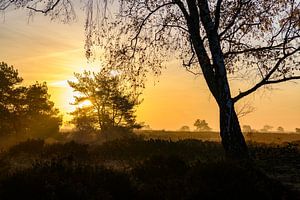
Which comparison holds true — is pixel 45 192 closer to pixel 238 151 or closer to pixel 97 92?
pixel 238 151

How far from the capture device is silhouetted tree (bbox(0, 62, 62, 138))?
41.2 meters

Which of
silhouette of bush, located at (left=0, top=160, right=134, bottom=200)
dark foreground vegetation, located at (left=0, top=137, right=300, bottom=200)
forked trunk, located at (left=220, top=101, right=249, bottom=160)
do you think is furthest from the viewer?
forked trunk, located at (left=220, top=101, right=249, bottom=160)

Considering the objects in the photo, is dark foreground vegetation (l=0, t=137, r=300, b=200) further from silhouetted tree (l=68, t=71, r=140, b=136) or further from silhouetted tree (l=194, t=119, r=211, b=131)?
silhouetted tree (l=194, t=119, r=211, b=131)

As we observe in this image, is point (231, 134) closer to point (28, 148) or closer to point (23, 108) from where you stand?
point (28, 148)

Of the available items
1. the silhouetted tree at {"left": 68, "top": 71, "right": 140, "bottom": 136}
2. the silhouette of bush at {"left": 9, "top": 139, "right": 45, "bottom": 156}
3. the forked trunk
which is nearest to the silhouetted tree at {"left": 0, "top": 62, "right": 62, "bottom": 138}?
the silhouetted tree at {"left": 68, "top": 71, "right": 140, "bottom": 136}

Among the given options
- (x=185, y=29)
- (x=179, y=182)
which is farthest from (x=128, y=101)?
(x=179, y=182)

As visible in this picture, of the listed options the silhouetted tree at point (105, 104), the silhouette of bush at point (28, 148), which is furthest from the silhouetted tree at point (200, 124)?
the silhouette of bush at point (28, 148)

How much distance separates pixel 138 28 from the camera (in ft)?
43.1

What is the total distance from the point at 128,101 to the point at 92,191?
37922 millimetres

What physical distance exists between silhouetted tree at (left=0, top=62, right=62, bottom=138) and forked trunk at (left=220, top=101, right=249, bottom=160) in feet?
106

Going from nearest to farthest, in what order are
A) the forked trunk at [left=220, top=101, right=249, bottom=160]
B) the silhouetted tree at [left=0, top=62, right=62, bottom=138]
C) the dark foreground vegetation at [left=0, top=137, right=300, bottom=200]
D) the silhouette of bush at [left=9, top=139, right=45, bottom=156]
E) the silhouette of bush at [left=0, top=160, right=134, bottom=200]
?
the silhouette of bush at [left=0, top=160, right=134, bottom=200] → the dark foreground vegetation at [left=0, top=137, right=300, bottom=200] → the forked trunk at [left=220, top=101, right=249, bottom=160] → the silhouette of bush at [left=9, top=139, right=45, bottom=156] → the silhouetted tree at [left=0, top=62, right=62, bottom=138]

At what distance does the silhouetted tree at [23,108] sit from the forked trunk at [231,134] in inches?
1267

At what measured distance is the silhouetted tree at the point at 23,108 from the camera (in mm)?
41219

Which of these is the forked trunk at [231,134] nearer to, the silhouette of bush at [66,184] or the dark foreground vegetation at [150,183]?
the dark foreground vegetation at [150,183]
